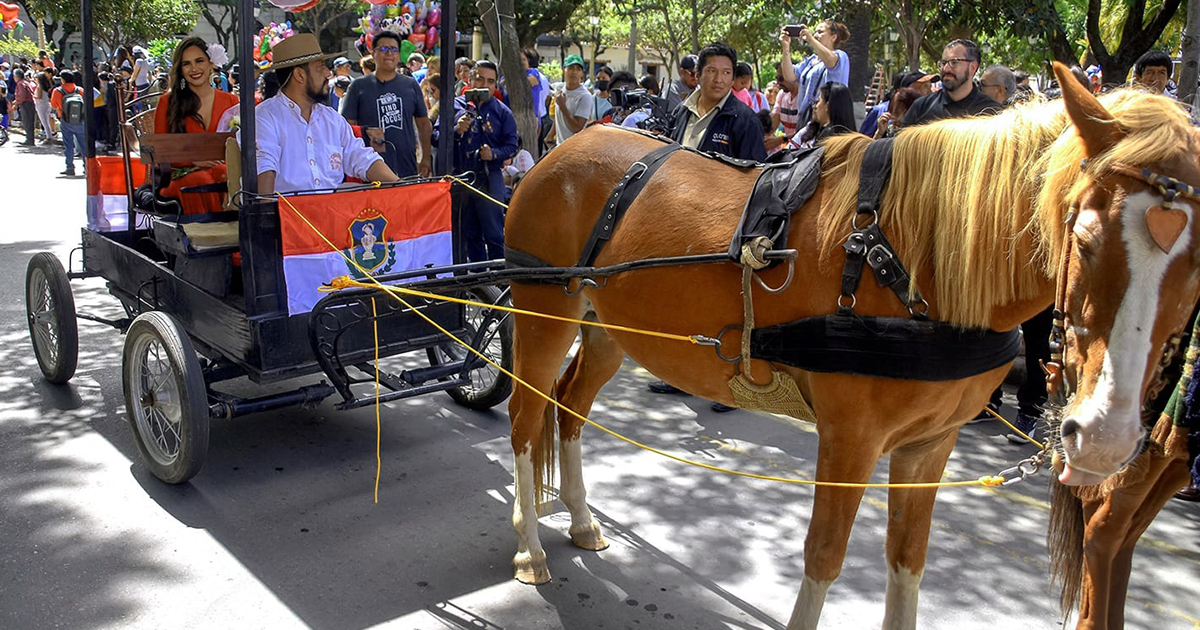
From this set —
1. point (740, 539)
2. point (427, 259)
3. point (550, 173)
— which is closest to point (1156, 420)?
point (740, 539)

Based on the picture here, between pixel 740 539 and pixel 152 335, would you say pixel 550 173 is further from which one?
pixel 152 335

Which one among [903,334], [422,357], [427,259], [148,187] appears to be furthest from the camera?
[422,357]

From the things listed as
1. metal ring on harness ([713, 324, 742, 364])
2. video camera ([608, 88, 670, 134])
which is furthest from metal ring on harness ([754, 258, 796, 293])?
video camera ([608, 88, 670, 134])

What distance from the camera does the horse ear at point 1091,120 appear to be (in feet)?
6.55

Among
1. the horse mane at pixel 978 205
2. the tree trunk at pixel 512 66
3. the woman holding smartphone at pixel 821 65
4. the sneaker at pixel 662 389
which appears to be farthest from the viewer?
the tree trunk at pixel 512 66

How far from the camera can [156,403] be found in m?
4.57

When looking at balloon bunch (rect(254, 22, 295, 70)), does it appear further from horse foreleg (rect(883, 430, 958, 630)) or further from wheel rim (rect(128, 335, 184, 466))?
horse foreleg (rect(883, 430, 958, 630))

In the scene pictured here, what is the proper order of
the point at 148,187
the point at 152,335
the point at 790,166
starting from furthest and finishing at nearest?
the point at 148,187 → the point at 152,335 → the point at 790,166

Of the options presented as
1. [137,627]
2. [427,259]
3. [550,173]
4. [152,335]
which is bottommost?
[137,627]

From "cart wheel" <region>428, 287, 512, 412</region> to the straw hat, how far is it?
1478 mm

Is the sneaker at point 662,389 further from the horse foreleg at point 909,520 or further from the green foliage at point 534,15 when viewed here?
the green foliage at point 534,15

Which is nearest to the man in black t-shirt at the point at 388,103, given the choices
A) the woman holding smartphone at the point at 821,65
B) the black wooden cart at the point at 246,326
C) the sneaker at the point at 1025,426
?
the black wooden cart at the point at 246,326

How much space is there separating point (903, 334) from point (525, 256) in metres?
1.81

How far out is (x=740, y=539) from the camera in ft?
13.7
